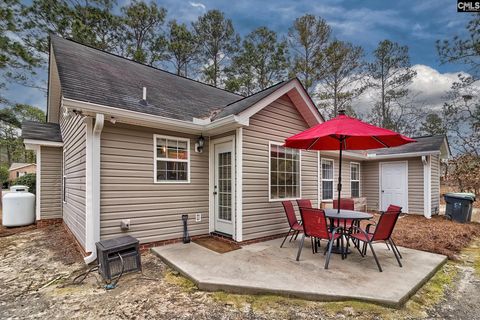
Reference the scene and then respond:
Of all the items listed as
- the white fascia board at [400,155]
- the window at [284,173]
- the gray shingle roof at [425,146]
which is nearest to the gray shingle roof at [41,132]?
the window at [284,173]

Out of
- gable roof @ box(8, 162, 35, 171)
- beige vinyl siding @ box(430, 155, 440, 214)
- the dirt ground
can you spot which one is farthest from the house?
gable roof @ box(8, 162, 35, 171)

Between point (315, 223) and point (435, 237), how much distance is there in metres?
3.82

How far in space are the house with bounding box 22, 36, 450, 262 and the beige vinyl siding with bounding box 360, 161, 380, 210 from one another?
16.9ft

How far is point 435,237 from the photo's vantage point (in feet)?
18.4

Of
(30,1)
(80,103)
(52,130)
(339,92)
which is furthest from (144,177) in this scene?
(339,92)

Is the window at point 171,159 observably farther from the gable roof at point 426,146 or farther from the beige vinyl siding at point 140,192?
the gable roof at point 426,146

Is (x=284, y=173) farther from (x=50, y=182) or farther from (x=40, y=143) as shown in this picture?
(x=50, y=182)

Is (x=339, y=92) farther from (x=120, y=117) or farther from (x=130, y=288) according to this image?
(x=130, y=288)

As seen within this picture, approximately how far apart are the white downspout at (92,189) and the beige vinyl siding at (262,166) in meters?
2.60

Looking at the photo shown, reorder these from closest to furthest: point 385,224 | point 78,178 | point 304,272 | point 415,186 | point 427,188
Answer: point 304,272, point 385,224, point 78,178, point 427,188, point 415,186

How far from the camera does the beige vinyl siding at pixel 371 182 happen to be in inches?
402

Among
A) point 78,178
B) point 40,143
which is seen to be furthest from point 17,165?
point 78,178

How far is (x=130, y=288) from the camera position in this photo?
3.17 m

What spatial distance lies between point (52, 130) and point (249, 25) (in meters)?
13.9
